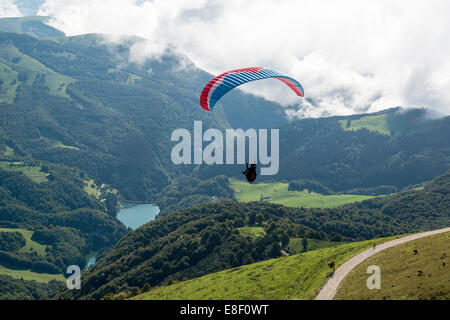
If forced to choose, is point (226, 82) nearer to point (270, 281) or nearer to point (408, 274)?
point (408, 274)

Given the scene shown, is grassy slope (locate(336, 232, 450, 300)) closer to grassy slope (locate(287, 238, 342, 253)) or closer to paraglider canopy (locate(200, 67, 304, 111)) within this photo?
paraglider canopy (locate(200, 67, 304, 111))

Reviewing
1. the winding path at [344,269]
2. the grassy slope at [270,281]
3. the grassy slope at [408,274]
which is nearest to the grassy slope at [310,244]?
the grassy slope at [270,281]

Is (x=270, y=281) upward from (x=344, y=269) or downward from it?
downward

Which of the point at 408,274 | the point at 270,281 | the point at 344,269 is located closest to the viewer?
the point at 408,274

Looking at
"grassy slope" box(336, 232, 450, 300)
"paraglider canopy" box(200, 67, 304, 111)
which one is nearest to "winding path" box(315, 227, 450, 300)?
"grassy slope" box(336, 232, 450, 300)

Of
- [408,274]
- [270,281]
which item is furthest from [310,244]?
[408,274]

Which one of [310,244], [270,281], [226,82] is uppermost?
[226,82]
